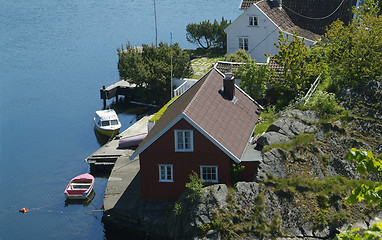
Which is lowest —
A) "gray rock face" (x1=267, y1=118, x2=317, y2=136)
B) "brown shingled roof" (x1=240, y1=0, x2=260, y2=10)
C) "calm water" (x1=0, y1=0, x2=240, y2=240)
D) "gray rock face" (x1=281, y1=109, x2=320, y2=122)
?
"calm water" (x1=0, y1=0, x2=240, y2=240)

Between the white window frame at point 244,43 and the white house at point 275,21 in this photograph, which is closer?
the white house at point 275,21

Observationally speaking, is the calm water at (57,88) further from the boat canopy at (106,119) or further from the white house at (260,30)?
the white house at (260,30)

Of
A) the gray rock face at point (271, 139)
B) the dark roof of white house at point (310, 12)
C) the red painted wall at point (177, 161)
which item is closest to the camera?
the red painted wall at point (177, 161)

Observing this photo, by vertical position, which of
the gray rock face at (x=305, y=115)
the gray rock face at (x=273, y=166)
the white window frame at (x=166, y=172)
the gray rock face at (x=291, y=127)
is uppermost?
the gray rock face at (x=305, y=115)

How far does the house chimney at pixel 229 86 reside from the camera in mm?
40219

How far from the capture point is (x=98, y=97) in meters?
75.1

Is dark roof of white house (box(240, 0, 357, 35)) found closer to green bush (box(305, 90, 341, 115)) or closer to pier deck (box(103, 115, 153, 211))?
green bush (box(305, 90, 341, 115))

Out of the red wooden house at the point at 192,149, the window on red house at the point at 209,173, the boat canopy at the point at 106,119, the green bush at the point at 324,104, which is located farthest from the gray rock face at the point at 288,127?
the boat canopy at the point at 106,119

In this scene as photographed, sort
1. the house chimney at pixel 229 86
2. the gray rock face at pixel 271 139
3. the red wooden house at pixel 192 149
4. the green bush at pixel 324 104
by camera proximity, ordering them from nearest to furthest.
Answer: the red wooden house at pixel 192 149 < the gray rock face at pixel 271 139 < the house chimney at pixel 229 86 < the green bush at pixel 324 104

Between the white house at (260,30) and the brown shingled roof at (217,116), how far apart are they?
890 inches

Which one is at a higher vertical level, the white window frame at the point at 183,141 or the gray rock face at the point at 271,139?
the white window frame at the point at 183,141

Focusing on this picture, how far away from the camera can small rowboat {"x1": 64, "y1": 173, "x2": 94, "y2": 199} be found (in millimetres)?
44625

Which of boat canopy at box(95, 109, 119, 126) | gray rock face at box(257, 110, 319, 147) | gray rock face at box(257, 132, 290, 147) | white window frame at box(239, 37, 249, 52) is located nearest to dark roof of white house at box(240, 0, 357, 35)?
white window frame at box(239, 37, 249, 52)

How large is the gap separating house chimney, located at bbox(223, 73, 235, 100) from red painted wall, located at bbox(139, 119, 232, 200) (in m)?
6.40
